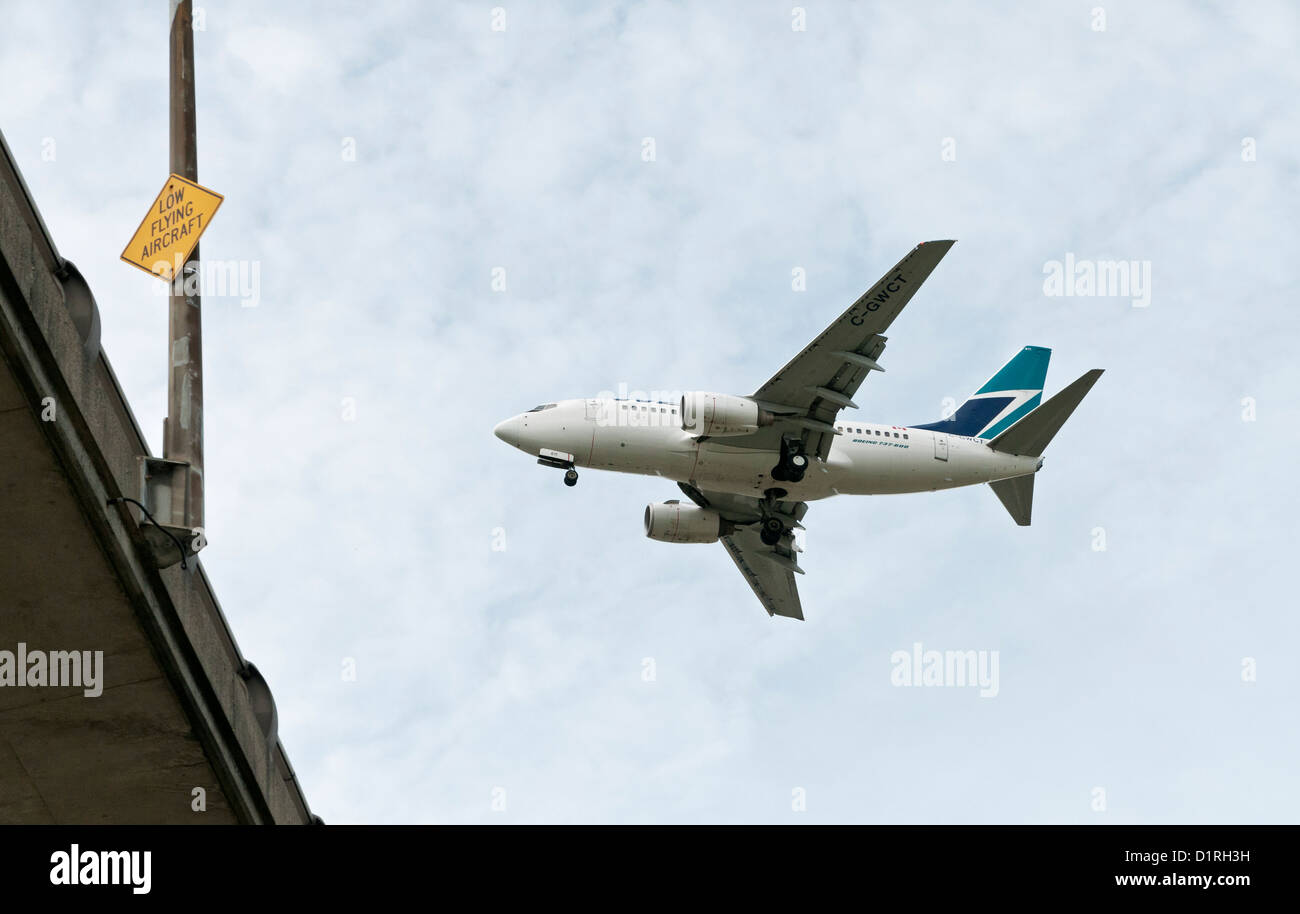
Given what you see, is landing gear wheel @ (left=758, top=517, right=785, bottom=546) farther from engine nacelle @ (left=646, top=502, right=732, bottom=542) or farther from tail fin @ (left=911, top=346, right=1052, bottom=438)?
tail fin @ (left=911, top=346, right=1052, bottom=438)

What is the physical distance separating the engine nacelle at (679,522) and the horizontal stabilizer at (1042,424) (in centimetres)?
989

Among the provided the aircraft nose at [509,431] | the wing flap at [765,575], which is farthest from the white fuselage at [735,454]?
the wing flap at [765,575]

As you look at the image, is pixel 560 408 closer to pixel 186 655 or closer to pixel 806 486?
pixel 806 486

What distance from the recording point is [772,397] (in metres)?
41.5

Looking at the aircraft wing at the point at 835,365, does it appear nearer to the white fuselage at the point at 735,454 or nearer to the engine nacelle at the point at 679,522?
the white fuselage at the point at 735,454

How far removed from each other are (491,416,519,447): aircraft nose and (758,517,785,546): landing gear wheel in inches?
346

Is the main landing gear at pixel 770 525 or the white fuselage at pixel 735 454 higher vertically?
the white fuselage at pixel 735 454

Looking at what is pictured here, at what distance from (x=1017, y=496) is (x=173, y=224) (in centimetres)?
3289

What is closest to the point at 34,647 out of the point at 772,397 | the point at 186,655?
the point at 186,655

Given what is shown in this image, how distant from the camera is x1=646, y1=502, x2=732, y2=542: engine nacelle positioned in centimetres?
4788

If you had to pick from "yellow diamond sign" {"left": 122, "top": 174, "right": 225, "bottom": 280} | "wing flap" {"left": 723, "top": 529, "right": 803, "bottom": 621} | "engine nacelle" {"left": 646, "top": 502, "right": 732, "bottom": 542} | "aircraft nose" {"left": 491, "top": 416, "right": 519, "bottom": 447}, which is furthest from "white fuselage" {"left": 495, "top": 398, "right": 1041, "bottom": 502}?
"yellow diamond sign" {"left": 122, "top": 174, "right": 225, "bottom": 280}

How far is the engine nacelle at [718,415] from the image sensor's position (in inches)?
1588

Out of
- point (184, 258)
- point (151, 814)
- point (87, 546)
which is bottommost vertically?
point (151, 814)
